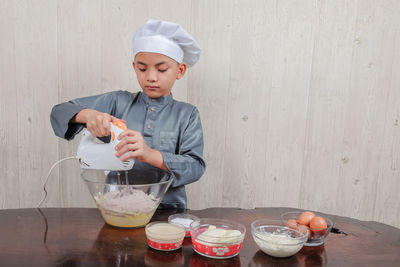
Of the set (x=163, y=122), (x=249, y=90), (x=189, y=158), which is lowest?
(x=189, y=158)

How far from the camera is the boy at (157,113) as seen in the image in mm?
1172

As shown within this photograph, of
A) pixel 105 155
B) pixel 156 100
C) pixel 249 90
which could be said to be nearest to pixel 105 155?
pixel 105 155

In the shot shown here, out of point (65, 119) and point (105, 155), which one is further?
point (65, 119)

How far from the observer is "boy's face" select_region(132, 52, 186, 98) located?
1.23 m

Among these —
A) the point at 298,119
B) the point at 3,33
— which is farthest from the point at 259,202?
the point at 3,33

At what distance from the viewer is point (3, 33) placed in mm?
1609

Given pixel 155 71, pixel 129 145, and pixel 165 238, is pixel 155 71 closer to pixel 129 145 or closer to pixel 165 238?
pixel 129 145

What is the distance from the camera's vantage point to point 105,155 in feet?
3.36

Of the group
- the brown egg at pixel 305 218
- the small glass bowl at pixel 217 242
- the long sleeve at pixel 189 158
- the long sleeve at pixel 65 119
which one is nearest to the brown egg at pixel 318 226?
the brown egg at pixel 305 218

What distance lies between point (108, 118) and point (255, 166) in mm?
970

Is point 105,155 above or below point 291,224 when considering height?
above

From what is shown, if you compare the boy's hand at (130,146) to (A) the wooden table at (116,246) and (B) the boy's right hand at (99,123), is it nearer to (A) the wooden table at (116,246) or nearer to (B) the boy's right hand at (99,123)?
(B) the boy's right hand at (99,123)

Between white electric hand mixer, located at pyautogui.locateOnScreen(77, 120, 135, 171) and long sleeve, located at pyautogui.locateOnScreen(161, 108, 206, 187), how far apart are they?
183 millimetres

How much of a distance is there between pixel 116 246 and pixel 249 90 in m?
1.11
